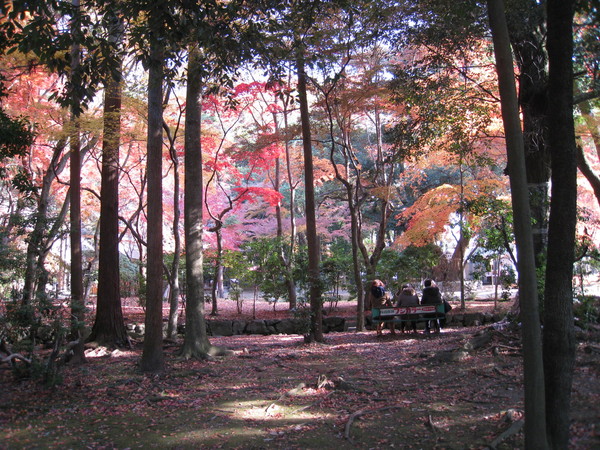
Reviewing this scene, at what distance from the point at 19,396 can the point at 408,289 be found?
873 centimetres

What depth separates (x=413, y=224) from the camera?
1786 cm

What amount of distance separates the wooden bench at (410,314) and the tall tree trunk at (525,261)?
27.0 ft

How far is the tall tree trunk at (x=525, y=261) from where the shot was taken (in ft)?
12.8

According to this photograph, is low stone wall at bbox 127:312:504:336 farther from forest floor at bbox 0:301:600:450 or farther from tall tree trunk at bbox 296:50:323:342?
forest floor at bbox 0:301:600:450

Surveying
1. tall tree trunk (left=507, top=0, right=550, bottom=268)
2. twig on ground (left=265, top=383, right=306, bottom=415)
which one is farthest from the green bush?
twig on ground (left=265, top=383, right=306, bottom=415)

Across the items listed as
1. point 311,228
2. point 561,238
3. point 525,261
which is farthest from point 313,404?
point 311,228

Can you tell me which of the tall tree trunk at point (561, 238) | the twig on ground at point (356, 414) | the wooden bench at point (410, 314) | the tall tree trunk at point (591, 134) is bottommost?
the twig on ground at point (356, 414)

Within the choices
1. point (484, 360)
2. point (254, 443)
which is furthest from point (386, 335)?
point (254, 443)

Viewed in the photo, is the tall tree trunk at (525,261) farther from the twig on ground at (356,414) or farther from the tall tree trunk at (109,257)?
the tall tree trunk at (109,257)

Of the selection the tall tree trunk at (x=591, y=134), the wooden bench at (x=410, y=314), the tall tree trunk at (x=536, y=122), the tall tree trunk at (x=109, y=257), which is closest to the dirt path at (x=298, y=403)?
the tall tree trunk at (x=109, y=257)

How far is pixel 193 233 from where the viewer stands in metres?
10.1

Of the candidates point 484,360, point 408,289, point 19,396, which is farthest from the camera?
point 408,289

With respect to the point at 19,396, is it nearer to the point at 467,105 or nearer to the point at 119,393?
the point at 119,393

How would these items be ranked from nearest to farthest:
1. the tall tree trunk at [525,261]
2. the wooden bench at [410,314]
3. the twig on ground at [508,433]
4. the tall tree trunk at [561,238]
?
the tall tree trunk at [525,261]
the tall tree trunk at [561,238]
the twig on ground at [508,433]
the wooden bench at [410,314]
